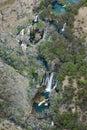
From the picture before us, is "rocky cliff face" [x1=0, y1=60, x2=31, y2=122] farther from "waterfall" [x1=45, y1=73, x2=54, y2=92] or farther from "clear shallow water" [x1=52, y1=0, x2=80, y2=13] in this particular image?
"clear shallow water" [x1=52, y1=0, x2=80, y2=13]

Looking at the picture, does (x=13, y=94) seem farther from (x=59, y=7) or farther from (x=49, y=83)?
(x=59, y=7)

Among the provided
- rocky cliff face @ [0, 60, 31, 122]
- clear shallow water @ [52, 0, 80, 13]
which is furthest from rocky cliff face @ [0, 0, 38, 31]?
rocky cliff face @ [0, 60, 31, 122]

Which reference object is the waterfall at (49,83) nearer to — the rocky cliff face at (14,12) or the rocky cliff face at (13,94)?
the rocky cliff face at (13,94)

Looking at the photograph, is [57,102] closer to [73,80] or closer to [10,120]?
[73,80]

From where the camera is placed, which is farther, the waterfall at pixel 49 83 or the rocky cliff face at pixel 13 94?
the waterfall at pixel 49 83

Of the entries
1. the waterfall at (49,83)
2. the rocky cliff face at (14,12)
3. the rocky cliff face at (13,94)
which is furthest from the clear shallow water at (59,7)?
the rocky cliff face at (13,94)

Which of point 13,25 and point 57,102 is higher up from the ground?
point 13,25

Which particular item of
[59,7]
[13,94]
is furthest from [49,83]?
[59,7]

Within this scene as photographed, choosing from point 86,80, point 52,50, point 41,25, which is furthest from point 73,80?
point 41,25
